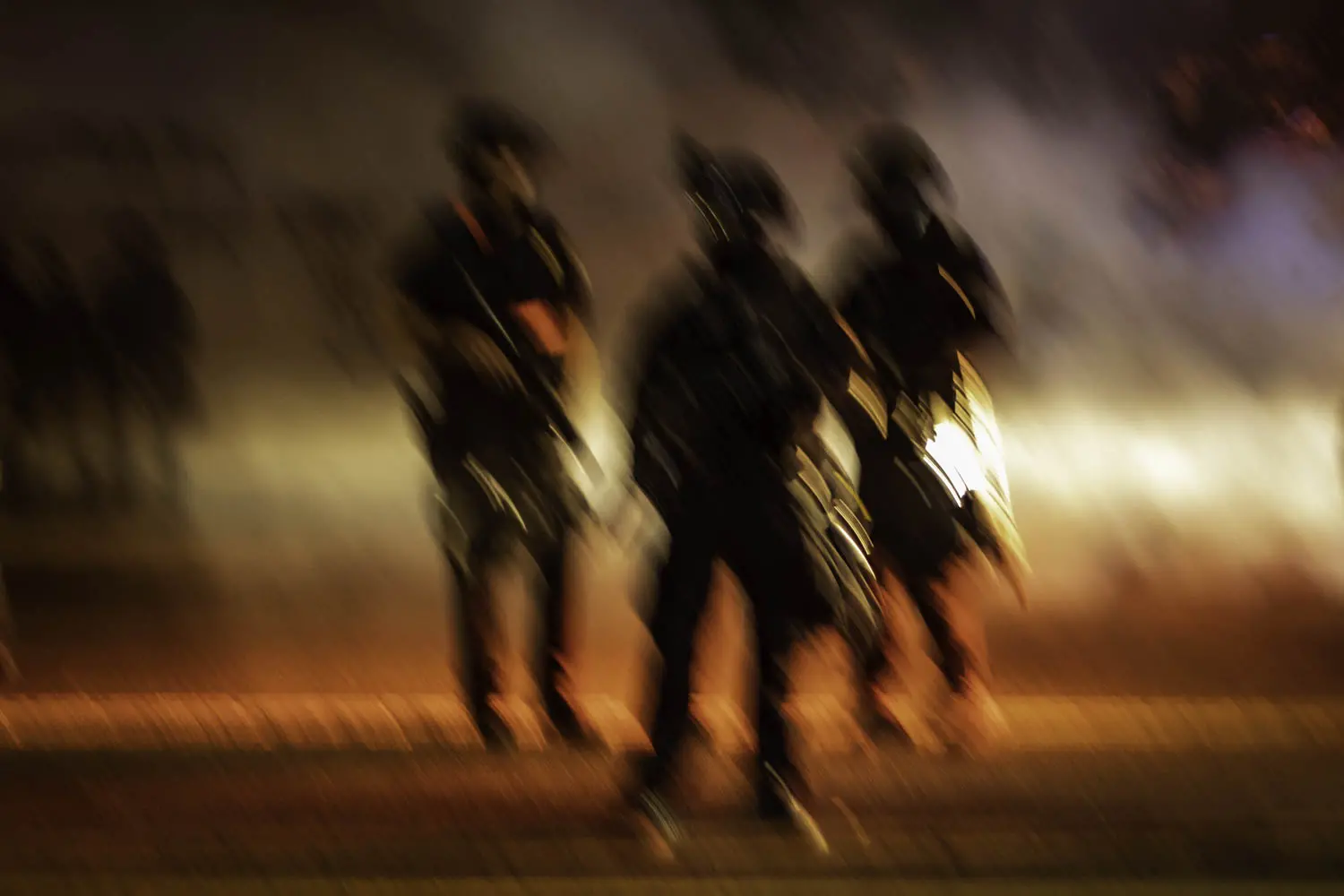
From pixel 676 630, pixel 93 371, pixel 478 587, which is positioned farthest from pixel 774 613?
pixel 93 371

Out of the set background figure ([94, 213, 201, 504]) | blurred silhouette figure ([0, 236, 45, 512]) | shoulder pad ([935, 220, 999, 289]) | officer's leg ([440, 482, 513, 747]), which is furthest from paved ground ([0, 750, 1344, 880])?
background figure ([94, 213, 201, 504])

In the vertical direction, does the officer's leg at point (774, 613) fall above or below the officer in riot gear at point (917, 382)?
below

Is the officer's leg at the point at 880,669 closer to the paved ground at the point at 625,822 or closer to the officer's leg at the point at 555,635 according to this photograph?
the paved ground at the point at 625,822

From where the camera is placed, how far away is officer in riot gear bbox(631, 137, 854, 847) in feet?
7.55

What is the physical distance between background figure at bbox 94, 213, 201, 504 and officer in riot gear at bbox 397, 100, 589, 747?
1.77 metres

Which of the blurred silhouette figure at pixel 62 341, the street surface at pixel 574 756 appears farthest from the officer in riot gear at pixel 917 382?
the blurred silhouette figure at pixel 62 341

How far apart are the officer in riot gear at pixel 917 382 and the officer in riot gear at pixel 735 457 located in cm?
38

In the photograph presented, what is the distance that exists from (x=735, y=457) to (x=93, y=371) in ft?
9.27

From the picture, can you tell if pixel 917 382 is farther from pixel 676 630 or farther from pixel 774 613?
pixel 676 630

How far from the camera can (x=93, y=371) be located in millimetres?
3973

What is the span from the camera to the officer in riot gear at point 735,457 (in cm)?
230

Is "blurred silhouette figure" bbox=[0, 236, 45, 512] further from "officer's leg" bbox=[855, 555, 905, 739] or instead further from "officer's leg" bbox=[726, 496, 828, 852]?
"officer's leg" bbox=[855, 555, 905, 739]

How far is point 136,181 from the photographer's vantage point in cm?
406

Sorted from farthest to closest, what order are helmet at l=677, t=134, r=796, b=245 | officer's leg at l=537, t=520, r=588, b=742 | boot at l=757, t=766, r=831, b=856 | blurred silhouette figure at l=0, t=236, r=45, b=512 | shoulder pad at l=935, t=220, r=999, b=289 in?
blurred silhouette figure at l=0, t=236, r=45, b=512, officer's leg at l=537, t=520, r=588, b=742, shoulder pad at l=935, t=220, r=999, b=289, helmet at l=677, t=134, r=796, b=245, boot at l=757, t=766, r=831, b=856
